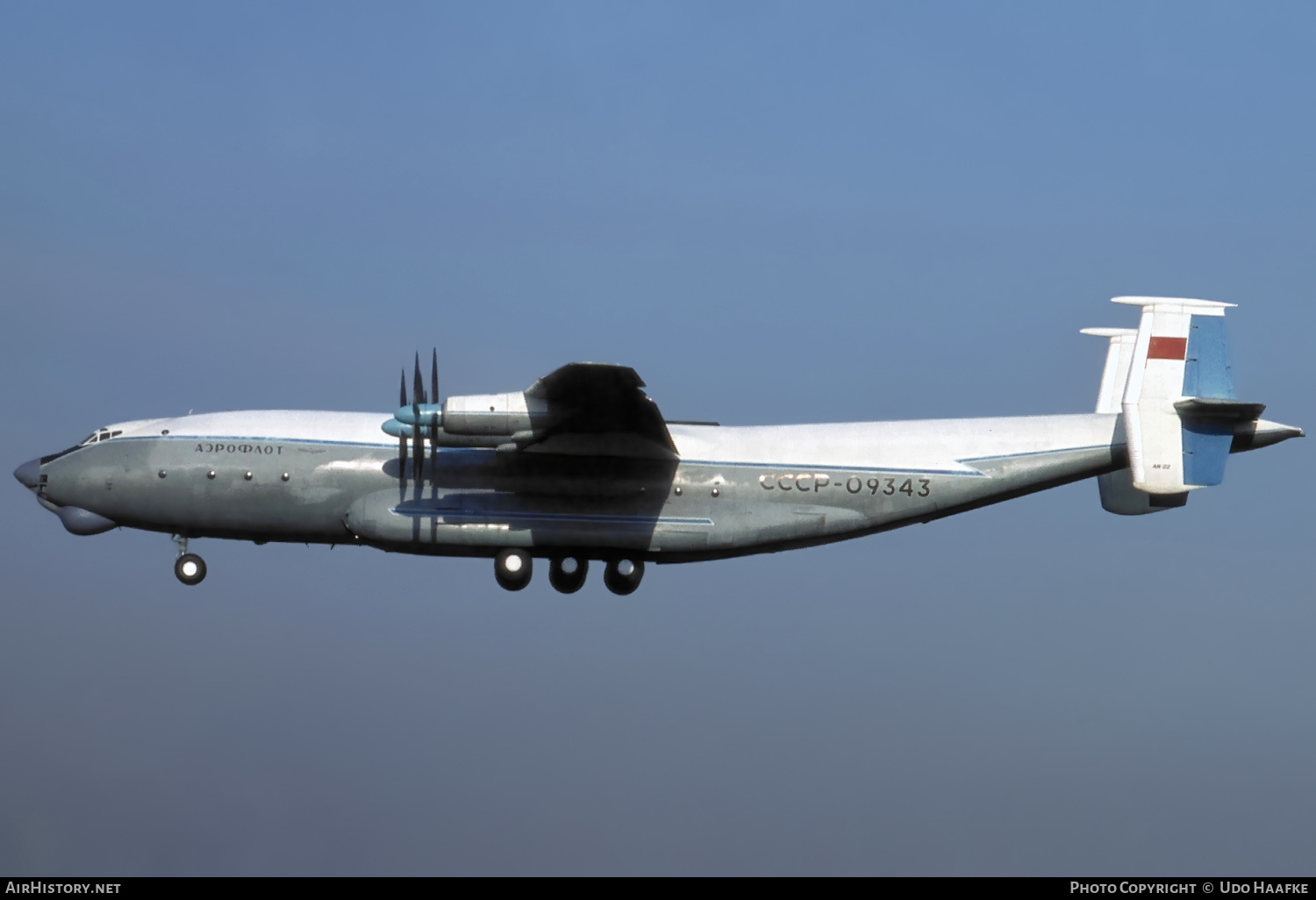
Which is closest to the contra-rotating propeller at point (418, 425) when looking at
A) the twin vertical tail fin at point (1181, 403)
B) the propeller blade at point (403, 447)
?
the propeller blade at point (403, 447)

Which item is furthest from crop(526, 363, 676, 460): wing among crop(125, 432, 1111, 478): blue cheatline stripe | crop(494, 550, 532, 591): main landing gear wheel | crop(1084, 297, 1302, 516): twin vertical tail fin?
crop(1084, 297, 1302, 516): twin vertical tail fin

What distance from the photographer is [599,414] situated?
2450 centimetres

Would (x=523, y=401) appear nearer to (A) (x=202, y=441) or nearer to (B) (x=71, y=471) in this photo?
→ (A) (x=202, y=441)

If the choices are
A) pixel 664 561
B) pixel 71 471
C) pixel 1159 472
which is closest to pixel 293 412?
pixel 71 471

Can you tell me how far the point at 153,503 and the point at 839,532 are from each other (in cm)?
1059

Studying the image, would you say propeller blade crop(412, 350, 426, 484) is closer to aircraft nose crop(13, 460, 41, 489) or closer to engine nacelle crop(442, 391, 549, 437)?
engine nacelle crop(442, 391, 549, 437)

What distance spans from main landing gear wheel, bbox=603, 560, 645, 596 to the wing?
1.74 metres

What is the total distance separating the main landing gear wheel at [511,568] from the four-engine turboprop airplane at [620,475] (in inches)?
1.2

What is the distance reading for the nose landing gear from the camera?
26.3 m

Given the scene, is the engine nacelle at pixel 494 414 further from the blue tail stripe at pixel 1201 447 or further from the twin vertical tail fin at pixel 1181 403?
the blue tail stripe at pixel 1201 447

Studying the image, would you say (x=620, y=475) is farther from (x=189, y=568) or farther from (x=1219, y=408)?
(x=1219, y=408)

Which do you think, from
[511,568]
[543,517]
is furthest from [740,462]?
[511,568]

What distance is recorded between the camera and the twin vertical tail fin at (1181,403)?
→ 25406mm

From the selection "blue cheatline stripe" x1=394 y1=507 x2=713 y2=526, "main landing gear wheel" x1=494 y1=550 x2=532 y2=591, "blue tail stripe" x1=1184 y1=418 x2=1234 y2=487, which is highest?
"blue tail stripe" x1=1184 y1=418 x2=1234 y2=487
